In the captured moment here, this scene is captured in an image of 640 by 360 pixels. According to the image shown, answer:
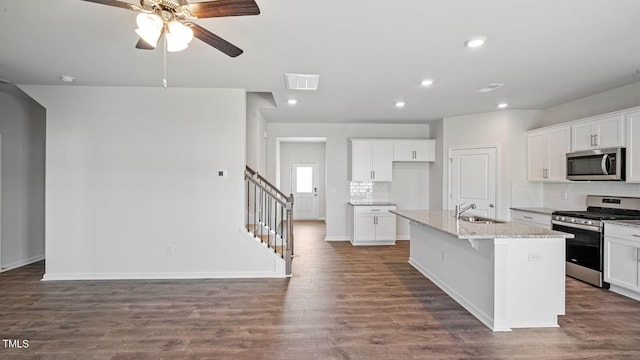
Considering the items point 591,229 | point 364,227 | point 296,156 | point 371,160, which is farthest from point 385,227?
point 296,156

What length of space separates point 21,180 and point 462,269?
21.5 feet

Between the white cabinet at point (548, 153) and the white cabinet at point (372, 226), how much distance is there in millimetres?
2607

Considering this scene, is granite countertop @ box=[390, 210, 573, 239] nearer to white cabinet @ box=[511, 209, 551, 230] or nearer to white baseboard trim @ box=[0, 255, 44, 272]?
white cabinet @ box=[511, 209, 551, 230]

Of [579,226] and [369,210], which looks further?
[369,210]

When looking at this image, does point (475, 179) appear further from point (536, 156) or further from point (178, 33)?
point (178, 33)

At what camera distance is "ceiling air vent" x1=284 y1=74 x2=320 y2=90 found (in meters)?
3.61

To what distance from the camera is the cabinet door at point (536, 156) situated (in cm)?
488

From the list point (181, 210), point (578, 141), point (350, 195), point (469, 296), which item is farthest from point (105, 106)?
point (578, 141)

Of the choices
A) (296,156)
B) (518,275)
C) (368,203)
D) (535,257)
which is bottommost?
(518,275)

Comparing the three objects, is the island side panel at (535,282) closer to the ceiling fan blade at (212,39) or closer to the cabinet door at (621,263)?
the cabinet door at (621,263)

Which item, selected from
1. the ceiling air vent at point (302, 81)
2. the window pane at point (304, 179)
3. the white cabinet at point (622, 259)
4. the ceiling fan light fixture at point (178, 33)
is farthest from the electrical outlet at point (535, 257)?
the window pane at point (304, 179)

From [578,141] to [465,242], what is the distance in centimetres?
263

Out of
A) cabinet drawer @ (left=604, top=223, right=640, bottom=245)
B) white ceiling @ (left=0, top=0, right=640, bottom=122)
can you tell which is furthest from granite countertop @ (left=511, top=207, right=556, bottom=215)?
white ceiling @ (left=0, top=0, right=640, bottom=122)

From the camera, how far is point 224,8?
1.86 meters
